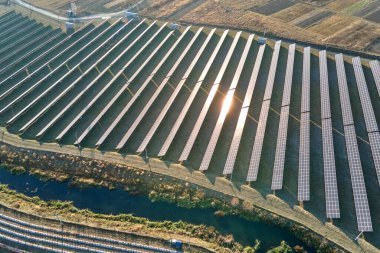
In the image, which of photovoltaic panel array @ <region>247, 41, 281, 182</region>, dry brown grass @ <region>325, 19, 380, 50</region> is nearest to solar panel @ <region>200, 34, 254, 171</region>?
photovoltaic panel array @ <region>247, 41, 281, 182</region>

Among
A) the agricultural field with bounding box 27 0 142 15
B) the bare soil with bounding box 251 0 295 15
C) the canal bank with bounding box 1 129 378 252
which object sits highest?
the agricultural field with bounding box 27 0 142 15

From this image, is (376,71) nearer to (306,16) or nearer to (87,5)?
(306,16)

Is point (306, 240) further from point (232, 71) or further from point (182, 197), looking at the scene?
point (232, 71)

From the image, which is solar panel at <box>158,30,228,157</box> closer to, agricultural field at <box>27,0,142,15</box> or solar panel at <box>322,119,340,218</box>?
solar panel at <box>322,119,340,218</box>

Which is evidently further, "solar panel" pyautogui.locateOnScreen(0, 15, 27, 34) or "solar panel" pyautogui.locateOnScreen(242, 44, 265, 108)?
"solar panel" pyautogui.locateOnScreen(0, 15, 27, 34)

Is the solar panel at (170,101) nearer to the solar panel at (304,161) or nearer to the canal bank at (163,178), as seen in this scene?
the canal bank at (163,178)

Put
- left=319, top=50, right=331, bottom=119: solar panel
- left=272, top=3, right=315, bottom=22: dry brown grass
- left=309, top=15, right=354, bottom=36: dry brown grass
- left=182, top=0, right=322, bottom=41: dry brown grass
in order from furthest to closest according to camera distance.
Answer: left=272, top=3, right=315, bottom=22: dry brown grass → left=182, top=0, right=322, bottom=41: dry brown grass → left=309, top=15, right=354, bottom=36: dry brown grass → left=319, top=50, right=331, bottom=119: solar panel

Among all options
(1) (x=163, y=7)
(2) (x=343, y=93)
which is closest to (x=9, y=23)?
(1) (x=163, y=7)
